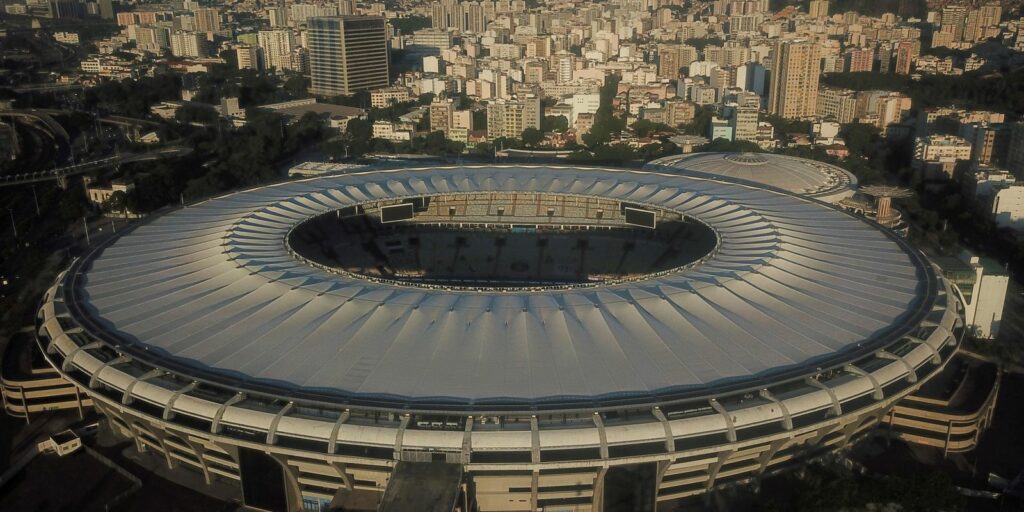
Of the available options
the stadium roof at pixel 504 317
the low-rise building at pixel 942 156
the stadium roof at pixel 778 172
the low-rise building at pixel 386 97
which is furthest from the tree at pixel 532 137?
the stadium roof at pixel 504 317

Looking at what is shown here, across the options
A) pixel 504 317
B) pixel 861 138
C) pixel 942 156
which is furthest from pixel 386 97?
pixel 504 317

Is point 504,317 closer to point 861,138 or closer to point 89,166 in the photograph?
point 89,166

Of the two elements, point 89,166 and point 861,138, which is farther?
point 861,138

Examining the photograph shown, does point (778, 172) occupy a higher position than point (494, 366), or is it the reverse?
point (494, 366)

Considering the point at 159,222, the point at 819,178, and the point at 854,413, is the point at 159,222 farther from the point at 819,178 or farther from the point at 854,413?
the point at 819,178

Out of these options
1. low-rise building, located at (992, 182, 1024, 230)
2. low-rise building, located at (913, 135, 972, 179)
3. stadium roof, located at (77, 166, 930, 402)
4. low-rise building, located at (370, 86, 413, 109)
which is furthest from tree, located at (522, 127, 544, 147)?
stadium roof, located at (77, 166, 930, 402)

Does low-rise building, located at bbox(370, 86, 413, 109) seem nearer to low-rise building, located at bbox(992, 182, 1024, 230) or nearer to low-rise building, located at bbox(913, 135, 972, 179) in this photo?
low-rise building, located at bbox(913, 135, 972, 179)
